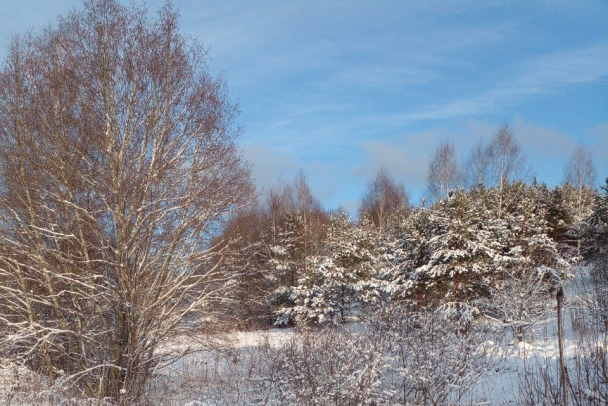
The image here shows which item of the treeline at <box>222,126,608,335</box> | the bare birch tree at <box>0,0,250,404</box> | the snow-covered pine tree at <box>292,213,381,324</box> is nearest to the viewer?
the bare birch tree at <box>0,0,250,404</box>

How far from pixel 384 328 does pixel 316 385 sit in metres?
1.80

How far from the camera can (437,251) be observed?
15.8 meters

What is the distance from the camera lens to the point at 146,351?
28.7 ft

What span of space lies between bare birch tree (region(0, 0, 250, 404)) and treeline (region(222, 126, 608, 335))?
146cm

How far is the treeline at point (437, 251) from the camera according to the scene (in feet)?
41.7

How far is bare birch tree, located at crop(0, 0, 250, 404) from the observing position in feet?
28.1

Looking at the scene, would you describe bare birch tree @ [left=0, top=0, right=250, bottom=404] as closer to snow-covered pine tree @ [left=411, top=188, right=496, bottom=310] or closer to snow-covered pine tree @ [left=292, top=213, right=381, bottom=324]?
snow-covered pine tree @ [left=411, top=188, right=496, bottom=310]

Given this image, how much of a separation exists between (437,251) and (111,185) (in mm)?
11074

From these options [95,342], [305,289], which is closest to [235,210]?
[95,342]

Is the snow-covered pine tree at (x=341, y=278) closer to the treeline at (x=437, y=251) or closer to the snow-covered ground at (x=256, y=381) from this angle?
the treeline at (x=437, y=251)

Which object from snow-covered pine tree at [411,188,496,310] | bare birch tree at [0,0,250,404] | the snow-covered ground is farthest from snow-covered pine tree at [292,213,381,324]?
bare birch tree at [0,0,250,404]

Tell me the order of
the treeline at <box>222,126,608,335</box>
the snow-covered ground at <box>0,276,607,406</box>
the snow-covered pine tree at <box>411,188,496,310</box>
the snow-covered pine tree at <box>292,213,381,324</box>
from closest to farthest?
the snow-covered ground at <box>0,276,607,406</box>, the treeline at <box>222,126,608,335</box>, the snow-covered pine tree at <box>411,188,496,310</box>, the snow-covered pine tree at <box>292,213,381,324</box>

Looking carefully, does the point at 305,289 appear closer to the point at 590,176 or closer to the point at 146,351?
the point at 146,351

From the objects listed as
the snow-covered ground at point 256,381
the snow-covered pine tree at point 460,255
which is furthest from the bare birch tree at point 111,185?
the snow-covered pine tree at point 460,255
